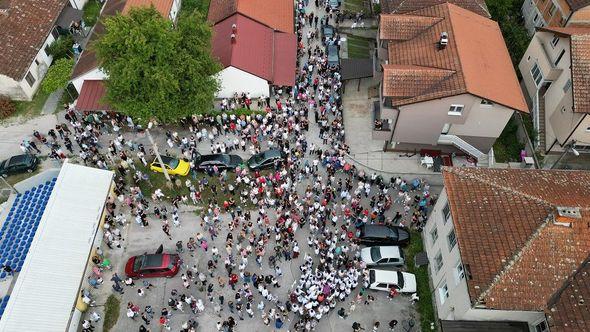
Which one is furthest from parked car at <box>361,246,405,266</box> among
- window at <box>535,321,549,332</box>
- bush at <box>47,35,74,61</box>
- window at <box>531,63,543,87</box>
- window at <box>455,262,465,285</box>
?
bush at <box>47,35,74,61</box>

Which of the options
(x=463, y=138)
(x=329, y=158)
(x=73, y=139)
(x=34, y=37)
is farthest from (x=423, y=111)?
(x=34, y=37)

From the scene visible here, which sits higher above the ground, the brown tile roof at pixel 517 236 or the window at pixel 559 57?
the window at pixel 559 57

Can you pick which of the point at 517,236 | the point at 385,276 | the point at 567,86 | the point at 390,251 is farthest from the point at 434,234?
the point at 567,86

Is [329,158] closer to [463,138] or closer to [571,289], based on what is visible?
[463,138]

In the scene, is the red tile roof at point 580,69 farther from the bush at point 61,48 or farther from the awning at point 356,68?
the bush at point 61,48

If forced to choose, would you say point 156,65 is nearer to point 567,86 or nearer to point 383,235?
point 383,235

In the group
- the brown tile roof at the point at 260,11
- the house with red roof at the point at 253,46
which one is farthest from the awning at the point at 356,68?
the brown tile roof at the point at 260,11

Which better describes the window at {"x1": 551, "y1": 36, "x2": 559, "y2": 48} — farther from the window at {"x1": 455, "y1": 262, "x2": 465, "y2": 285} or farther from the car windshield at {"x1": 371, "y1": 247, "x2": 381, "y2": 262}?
the car windshield at {"x1": 371, "y1": 247, "x2": 381, "y2": 262}

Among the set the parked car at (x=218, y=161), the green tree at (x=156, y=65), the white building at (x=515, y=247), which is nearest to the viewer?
the white building at (x=515, y=247)
